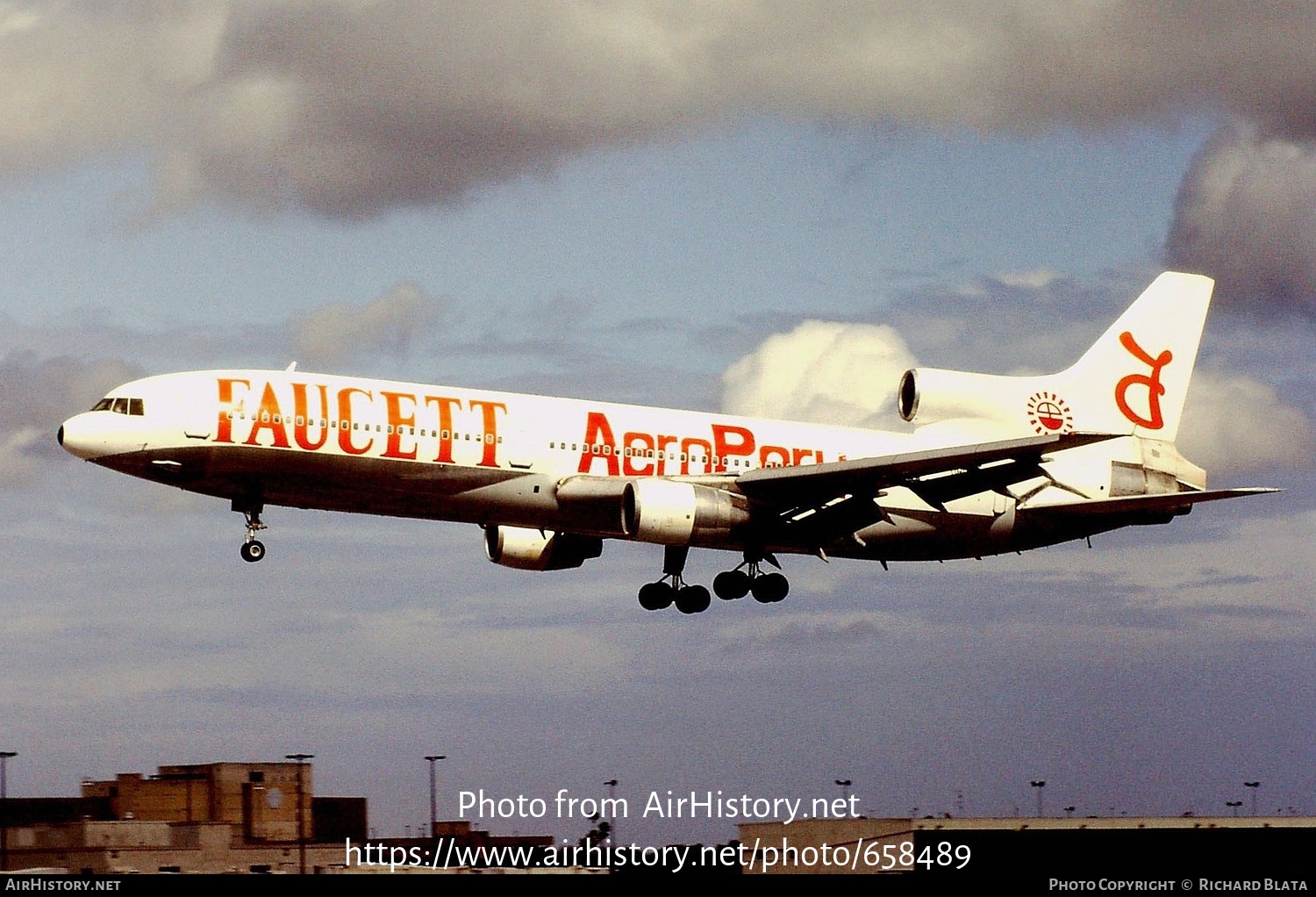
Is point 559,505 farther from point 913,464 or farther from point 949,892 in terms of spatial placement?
point 949,892

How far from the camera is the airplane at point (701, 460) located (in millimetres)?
51094

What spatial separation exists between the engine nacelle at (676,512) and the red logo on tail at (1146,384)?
52.4ft

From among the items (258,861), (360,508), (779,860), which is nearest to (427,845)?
(258,861)

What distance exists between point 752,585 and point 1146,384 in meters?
15.5

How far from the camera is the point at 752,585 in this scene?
59.4 meters

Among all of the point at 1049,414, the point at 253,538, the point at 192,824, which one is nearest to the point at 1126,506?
the point at 1049,414

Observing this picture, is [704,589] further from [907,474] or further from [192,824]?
[192,824]

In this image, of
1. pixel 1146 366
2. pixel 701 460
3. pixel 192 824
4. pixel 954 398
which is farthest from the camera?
pixel 192 824

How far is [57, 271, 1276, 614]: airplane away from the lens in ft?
168

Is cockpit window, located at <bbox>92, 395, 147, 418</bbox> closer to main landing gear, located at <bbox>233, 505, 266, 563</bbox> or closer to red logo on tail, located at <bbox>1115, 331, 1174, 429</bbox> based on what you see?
main landing gear, located at <bbox>233, 505, 266, 563</bbox>

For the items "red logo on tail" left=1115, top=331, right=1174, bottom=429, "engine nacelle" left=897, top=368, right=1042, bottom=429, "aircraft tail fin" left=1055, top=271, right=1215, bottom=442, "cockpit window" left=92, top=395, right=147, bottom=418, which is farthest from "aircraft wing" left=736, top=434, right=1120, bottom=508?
"cockpit window" left=92, top=395, right=147, bottom=418

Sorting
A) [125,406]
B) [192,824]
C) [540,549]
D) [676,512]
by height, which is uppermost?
[125,406]

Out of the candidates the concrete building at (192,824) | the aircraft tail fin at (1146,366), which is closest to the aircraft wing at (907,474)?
the aircraft tail fin at (1146,366)

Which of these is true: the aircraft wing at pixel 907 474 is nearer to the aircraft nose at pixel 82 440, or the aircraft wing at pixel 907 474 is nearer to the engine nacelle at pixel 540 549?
the engine nacelle at pixel 540 549
